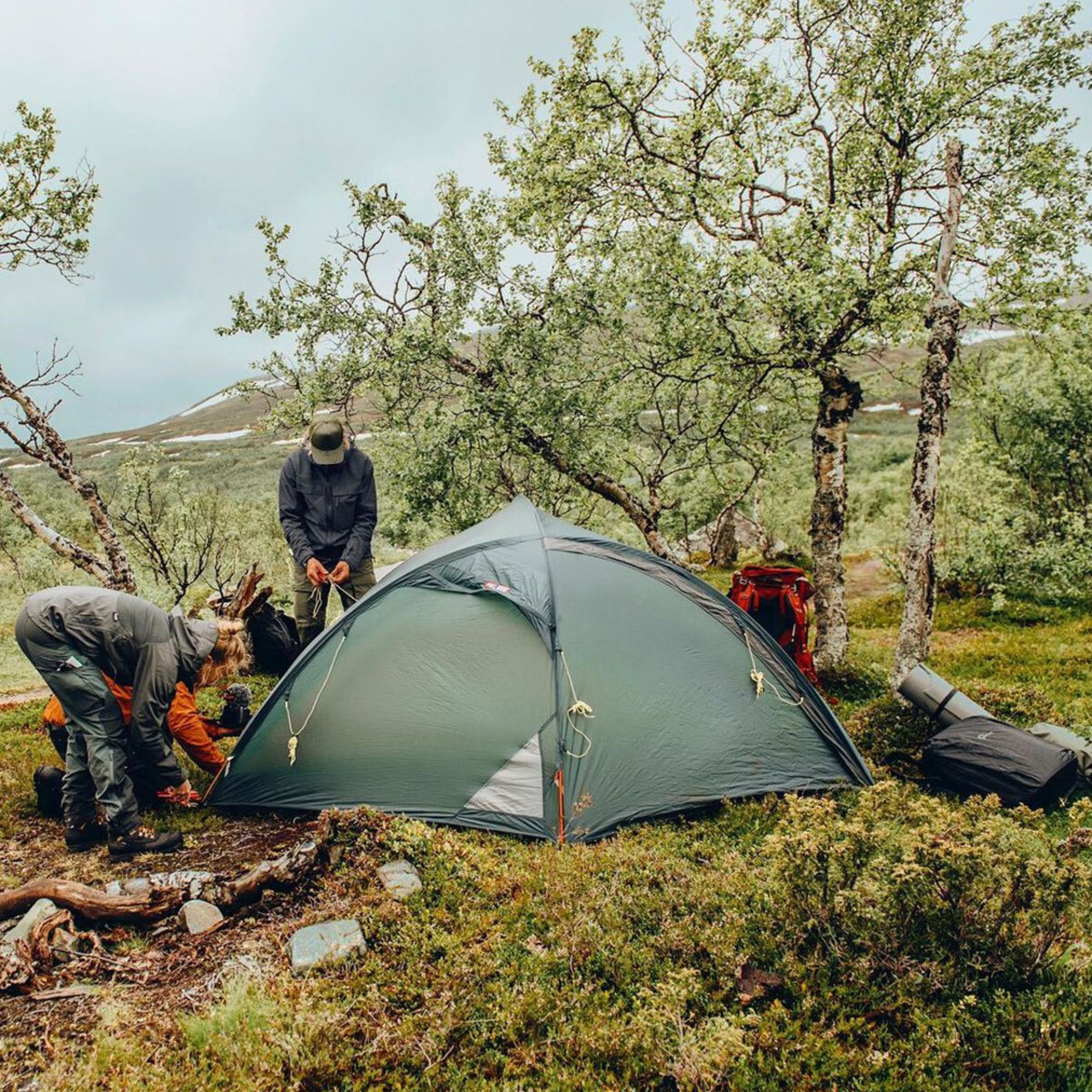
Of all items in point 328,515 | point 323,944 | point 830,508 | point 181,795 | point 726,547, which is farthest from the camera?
point 726,547

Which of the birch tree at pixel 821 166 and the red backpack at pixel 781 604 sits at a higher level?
the birch tree at pixel 821 166

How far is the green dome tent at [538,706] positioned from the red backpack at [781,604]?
2.98 m

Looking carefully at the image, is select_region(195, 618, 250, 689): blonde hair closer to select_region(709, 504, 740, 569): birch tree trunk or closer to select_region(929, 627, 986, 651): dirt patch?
select_region(929, 627, 986, 651): dirt patch

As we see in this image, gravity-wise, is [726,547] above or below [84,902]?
below

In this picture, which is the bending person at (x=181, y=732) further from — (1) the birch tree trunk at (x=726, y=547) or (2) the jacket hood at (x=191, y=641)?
(1) the birch tree trunk at (x=726, y=547)

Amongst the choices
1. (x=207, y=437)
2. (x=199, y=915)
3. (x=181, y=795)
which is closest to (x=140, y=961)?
(x=199, y=915)

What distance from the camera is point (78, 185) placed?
37.0 ft

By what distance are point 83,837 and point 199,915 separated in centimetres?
188

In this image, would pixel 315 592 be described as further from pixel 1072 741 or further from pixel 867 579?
pixel 867 579

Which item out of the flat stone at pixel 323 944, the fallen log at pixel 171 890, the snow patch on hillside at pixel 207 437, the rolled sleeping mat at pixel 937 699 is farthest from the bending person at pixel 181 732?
the snow patch on hillside at pixel 207 437

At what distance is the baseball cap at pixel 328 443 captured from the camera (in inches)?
361

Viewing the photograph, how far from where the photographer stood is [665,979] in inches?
179

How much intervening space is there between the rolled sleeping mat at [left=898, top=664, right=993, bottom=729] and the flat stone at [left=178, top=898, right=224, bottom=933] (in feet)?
23.7

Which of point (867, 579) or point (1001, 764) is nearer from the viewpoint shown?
point (1001, 764)
